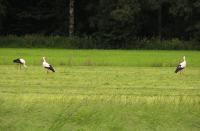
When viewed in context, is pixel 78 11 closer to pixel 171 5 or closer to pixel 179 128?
pixel 171 5

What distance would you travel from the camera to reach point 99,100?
18.9 meters

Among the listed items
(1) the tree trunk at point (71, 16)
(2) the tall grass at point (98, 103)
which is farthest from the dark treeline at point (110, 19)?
(2) the tall grass at point (98, 103)

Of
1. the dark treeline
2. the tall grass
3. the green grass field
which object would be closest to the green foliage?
the dark treeline

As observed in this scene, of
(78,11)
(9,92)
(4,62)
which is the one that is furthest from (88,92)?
(78,11)

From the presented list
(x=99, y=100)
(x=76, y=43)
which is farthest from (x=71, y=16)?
(x=99, y=100)

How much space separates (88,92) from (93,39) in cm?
3677

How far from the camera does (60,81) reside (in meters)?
25.4

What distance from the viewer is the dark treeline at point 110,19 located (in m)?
57.8

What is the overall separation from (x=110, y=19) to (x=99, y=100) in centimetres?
4078

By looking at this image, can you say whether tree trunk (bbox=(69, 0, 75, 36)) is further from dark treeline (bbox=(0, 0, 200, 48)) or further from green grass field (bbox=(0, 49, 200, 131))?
green grass field (bbox=(0, 49, 200, 131))

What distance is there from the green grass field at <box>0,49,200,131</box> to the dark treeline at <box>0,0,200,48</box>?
27.3 metres

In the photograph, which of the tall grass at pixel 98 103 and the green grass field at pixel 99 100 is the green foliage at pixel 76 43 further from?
the tall grass at pixel 98 103

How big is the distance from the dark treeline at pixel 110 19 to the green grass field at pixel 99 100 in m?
27.3

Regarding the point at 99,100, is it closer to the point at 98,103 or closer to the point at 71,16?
the point at 98,103
